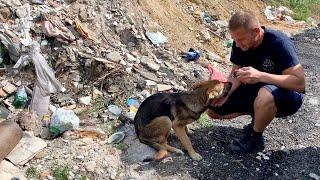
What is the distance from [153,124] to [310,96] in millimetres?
2769

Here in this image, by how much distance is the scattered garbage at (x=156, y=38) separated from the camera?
6656 mm

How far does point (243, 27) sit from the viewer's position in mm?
3906

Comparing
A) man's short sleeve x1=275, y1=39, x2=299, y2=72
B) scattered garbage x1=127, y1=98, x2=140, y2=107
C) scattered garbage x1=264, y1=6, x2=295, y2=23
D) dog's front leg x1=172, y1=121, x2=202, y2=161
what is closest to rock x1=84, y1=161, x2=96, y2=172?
dog's front leg x1=172, y1=121, x2=202, y2=161

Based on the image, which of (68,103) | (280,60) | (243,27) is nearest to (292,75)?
(280,60)

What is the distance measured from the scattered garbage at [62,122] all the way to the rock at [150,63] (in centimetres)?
149

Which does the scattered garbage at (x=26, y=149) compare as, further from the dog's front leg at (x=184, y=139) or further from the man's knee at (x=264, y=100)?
the man's knee at (x=264, y=100)

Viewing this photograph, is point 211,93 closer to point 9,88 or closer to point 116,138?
point 116,138

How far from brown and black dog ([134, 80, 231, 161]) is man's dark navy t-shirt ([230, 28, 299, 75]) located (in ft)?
1.12

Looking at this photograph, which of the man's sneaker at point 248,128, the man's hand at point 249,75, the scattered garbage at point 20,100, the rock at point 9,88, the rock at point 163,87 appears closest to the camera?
the man's hand at point 249,75

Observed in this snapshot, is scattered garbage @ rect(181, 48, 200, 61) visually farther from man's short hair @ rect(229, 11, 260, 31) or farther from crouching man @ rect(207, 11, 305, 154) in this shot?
man's short hair @ rect(229, 11, 260, 31)

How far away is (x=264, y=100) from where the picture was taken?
4148 mm

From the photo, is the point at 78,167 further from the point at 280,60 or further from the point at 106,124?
the point at 280,60

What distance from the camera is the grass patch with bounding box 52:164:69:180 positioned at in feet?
13.5

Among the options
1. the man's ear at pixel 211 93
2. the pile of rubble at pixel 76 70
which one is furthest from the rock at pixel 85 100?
the man's ear at pixel 211 93
